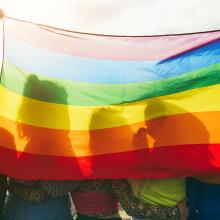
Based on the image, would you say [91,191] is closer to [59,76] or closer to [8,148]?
[8,148]

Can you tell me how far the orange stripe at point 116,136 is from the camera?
3.77 meters

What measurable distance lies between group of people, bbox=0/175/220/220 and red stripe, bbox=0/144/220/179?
0.08 metres

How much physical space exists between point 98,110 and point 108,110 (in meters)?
0.09

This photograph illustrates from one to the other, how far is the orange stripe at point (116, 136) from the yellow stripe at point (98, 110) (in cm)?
6

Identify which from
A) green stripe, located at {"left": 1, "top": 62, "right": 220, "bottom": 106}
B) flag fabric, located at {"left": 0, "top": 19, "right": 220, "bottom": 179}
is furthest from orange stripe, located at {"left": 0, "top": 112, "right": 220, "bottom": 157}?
green stripe, located at {"left": 1, "top": 62, "right": 220, "bottom": 106}

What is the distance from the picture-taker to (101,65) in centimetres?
423

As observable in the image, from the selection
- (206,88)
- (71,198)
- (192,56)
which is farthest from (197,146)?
(71,198)

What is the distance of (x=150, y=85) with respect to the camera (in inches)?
157

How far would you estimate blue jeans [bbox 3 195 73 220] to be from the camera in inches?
147

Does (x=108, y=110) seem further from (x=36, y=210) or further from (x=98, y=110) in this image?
(x=36, y=210)

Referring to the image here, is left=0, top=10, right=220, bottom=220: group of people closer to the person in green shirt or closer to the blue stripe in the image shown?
the person in green shirt

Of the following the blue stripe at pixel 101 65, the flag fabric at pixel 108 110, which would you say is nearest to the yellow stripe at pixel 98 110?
the flag fabric at pixel 108 110

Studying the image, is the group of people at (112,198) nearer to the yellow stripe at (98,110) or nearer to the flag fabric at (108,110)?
the flag fabric at (108,110)

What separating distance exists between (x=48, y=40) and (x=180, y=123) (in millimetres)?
1578
